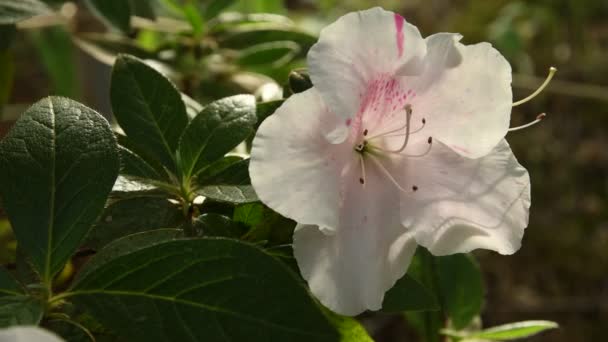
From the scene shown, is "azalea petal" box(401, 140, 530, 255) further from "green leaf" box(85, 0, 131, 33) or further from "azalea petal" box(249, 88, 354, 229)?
"green leaf" box(85, 0, 131, 33)

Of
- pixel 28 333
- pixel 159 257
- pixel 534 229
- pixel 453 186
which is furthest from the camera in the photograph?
pixel 534 229

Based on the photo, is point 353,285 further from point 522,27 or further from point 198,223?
point 522,27

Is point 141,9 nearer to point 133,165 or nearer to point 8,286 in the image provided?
point 133,165

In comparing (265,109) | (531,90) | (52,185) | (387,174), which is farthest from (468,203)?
(531,90)

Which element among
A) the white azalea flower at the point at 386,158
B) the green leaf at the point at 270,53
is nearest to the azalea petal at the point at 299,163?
the white azalea flower at the point at 386,158

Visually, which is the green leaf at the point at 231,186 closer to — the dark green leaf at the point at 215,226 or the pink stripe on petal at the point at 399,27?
the dark green leaf at the point at 215,226

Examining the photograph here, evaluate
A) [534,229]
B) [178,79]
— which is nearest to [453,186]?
[178,79]

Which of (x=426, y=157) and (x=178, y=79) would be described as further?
(x=178, y=79)
